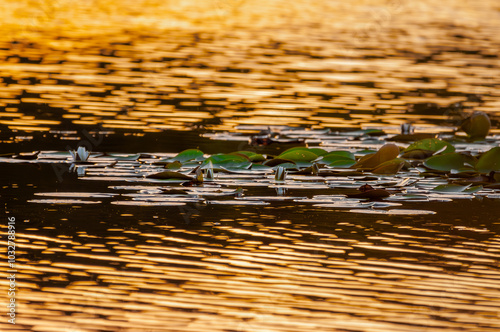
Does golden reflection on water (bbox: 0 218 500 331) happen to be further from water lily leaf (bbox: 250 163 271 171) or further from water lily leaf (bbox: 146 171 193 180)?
water lily leaf (bbox: 250 163 271 171)

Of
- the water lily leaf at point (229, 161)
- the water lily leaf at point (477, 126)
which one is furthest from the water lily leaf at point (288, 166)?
the water lily leaf at point (477, 126)

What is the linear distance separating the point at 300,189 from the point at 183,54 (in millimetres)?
9290

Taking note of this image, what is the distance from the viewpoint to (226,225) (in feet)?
20.0

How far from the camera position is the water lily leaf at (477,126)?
9.60 metres

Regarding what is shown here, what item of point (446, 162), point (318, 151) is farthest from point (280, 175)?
point (446, 162)

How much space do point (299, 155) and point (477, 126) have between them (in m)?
2.22

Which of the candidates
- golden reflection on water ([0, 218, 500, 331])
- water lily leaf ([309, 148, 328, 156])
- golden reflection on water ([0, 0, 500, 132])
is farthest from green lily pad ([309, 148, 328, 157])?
golden reflection on water ([0, 218, 500, 331])

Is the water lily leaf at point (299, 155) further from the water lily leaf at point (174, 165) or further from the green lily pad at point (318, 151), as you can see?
the water lily leaf at point (174, 165)

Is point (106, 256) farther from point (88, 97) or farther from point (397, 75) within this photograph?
point (397, 75)

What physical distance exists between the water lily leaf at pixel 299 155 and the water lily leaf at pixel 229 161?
38cm

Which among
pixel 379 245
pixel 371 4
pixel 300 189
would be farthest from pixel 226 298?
pixel 371 4

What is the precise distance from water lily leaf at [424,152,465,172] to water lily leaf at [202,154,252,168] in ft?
4.49

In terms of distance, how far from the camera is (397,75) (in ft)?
47.6

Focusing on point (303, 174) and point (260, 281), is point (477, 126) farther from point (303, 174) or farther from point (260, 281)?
point (260, 281)
